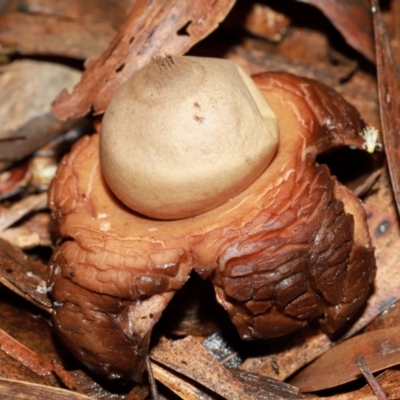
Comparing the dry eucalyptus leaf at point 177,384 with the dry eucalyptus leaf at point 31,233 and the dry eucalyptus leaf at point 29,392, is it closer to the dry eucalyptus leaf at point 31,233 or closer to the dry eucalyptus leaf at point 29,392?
the dry eucalyptus leaf at point 29,392

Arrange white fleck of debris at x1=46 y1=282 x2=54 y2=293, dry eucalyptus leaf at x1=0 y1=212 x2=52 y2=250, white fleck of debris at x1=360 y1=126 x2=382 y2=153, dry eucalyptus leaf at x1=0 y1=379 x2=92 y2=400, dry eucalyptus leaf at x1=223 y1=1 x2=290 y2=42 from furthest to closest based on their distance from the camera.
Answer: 1. dry eucalyptus leaf at x1=223 y1=1 x2=290 y2=42
2. dry eucalyptus leaf at x1=0 y1=212 x2=52 y2=250
3. white fleck of debris at x1=360 y1=126 x2=382 y2=153
4. white fleck of debris at x1=46 y1=282 x2=54 y2=293
5. dry eucalyptus leaf at x1=0 y1=379 x2=92 y2=400

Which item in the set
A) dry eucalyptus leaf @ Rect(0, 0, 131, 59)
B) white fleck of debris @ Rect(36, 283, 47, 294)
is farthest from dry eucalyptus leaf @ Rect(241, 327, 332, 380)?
dry eucalyptus leaf @ Rect(0, 0, 131, 59)

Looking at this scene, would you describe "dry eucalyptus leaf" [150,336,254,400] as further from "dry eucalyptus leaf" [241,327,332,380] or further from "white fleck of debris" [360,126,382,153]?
"white fleck of debris" [360,126,382,153]

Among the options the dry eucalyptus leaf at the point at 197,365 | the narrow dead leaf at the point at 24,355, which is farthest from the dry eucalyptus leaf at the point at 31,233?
the dry eucalyptus leaf at the point at 197,365

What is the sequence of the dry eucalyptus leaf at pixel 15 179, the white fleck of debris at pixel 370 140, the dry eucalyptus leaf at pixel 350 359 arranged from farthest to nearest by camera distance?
the dry eucalyptus leaf at pixel 15 179 < the white fleck of debris at pixel 370 140 < the dry eucalyptus leaf at pixel 350 359

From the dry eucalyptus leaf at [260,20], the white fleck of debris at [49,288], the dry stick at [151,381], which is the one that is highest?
the dry eucalyptus leaf at [260,20]

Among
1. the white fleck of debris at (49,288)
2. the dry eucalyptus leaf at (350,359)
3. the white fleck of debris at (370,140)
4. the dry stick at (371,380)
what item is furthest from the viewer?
the white fleck of debris at (370,140)

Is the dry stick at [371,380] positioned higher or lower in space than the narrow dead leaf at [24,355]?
higher
